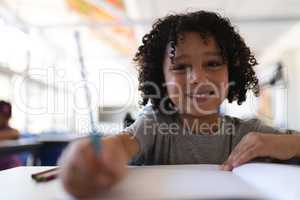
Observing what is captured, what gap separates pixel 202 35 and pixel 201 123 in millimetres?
179

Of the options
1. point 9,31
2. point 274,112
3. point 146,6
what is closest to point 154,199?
point 9,31

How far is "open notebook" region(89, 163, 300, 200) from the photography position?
270 millimetres

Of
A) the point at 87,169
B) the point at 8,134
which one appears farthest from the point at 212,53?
the point at 8,134

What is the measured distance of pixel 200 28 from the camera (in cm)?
65

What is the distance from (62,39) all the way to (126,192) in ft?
13.0

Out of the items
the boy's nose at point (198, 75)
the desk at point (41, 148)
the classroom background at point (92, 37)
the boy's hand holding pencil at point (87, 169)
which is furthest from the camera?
the classroom background at point (92, 37)

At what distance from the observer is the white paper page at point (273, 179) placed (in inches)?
12.0

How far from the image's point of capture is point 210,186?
31 centimetres

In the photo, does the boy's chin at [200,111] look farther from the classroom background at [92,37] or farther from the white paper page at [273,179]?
the classroom background at [92,37]

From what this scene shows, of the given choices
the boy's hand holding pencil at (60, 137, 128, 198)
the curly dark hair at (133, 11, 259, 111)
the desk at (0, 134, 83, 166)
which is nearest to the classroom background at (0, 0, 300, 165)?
the desk at (0, 134, 83, 166)

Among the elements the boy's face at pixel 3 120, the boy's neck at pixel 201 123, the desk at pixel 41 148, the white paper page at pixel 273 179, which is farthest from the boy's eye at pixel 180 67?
the boy's face at pixel 3 120

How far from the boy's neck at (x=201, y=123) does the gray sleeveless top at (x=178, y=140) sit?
1cm

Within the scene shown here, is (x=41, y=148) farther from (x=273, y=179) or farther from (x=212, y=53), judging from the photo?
(x=273, y=179)

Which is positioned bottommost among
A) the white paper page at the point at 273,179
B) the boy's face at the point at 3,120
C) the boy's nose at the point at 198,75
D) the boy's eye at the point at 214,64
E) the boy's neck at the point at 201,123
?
the boy's face at the point at 3,120
